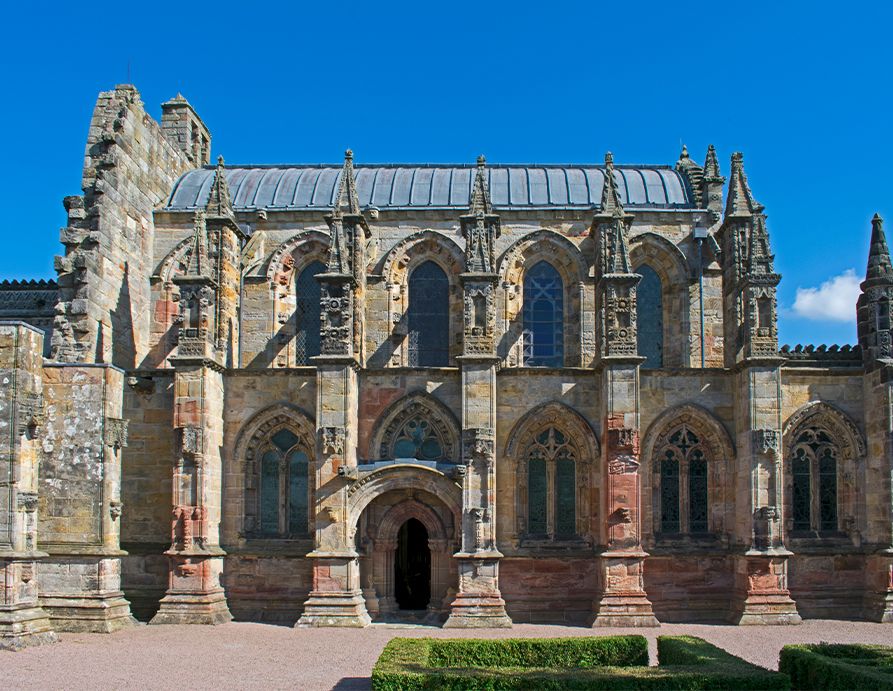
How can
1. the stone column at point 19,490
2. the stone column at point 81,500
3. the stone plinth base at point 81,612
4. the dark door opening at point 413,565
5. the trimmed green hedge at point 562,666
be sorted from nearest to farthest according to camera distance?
the trimmed green hedge at point 562,666, the stone column at point 19,490, the stone plinth base at point 81,612, the stone column at point 81,500, the dark door opening at point 413,565

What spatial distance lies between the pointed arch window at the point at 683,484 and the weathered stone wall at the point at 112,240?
1499cm

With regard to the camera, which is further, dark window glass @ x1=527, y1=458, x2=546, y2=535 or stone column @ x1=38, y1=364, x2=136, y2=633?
dark window glass @ x1=527, y1=458, x2=546, y2=535

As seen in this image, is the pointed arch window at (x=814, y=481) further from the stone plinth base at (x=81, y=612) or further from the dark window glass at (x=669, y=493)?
the stone plinth base at (x=81, y=612)

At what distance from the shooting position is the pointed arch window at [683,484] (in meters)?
29.1

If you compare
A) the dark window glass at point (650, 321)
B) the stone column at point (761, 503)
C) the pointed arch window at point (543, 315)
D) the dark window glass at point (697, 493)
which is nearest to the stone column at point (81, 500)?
the pointed arch window at point (543, 315)

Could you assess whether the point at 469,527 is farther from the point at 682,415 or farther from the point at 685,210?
the point at 685,210

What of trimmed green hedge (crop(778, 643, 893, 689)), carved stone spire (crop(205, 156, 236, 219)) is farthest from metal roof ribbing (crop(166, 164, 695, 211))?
trimmed green hedge (crop(778, 643, 893, 689))

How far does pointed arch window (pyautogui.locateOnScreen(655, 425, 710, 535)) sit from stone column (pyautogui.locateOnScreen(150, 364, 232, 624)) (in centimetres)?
1153

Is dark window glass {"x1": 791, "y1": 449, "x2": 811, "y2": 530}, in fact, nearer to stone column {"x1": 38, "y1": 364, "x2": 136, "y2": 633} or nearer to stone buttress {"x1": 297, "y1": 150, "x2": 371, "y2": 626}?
stone buttress {"x1": 297, "y1": 150, "x2": 371, "y2": 626}

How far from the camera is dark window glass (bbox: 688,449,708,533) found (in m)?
29.1

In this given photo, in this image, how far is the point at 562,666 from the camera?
1920 cm

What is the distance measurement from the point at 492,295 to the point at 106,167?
11168 millimetres

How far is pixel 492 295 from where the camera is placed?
2823cm

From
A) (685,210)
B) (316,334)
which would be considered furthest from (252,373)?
(685,210)
